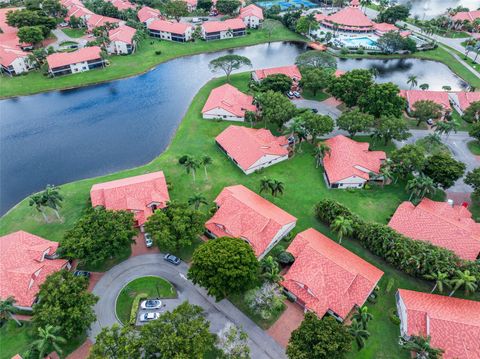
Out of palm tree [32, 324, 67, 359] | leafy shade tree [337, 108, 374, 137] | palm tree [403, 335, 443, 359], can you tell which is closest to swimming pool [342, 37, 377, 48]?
leafy shade tree [337, 108, 374, 137]

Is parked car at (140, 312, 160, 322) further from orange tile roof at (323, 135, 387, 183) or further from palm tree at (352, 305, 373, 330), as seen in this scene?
orange tile roof at (323, 135, 387, 183)

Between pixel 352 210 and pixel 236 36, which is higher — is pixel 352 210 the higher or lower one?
the lower one

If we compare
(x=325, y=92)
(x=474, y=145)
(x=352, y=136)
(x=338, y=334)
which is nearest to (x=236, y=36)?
(x=325, y=92)

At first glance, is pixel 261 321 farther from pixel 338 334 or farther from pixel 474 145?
pixel 474 145

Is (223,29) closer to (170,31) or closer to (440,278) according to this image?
(170,31)

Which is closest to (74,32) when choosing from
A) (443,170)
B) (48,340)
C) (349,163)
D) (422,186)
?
(349,163)

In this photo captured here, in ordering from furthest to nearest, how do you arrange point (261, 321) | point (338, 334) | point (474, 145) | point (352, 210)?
point (474, 145), point (352, 210), point (261, 321), point (338, 334)
